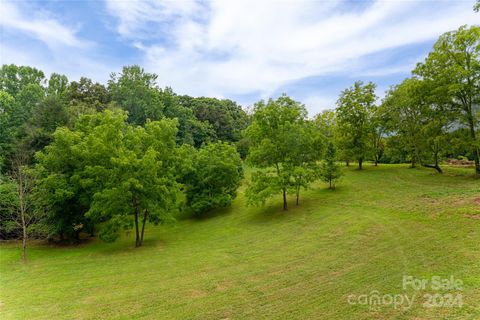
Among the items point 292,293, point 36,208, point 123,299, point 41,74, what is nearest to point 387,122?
point 292,293

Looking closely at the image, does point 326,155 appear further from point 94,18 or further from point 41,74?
point 41,74

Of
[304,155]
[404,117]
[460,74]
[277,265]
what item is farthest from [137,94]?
[460,74]

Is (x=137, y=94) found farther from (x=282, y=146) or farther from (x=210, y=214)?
(x=282, y=146)

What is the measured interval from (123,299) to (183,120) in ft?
139

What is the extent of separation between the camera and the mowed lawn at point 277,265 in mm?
7980

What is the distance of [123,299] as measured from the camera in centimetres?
959

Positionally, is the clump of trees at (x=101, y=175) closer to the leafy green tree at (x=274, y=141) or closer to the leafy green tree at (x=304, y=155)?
the leafy green tree at (x=274, y=141)

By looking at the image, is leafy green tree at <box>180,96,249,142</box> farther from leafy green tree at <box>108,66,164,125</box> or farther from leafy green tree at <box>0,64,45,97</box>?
leafy green tree at <box>0,64,45,97</box>

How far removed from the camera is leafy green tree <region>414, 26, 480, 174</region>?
23047 millimetres

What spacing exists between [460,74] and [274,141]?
16524 mm

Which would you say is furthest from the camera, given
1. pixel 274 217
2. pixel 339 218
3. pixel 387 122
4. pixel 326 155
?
pixel 387 122

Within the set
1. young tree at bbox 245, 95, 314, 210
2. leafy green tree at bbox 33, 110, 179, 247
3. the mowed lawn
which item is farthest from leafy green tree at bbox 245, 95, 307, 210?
leafy green tree at bbox 33, 110, 179, 247

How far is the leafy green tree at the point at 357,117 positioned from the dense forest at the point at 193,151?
0.12 meters

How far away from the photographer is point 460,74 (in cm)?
2316
